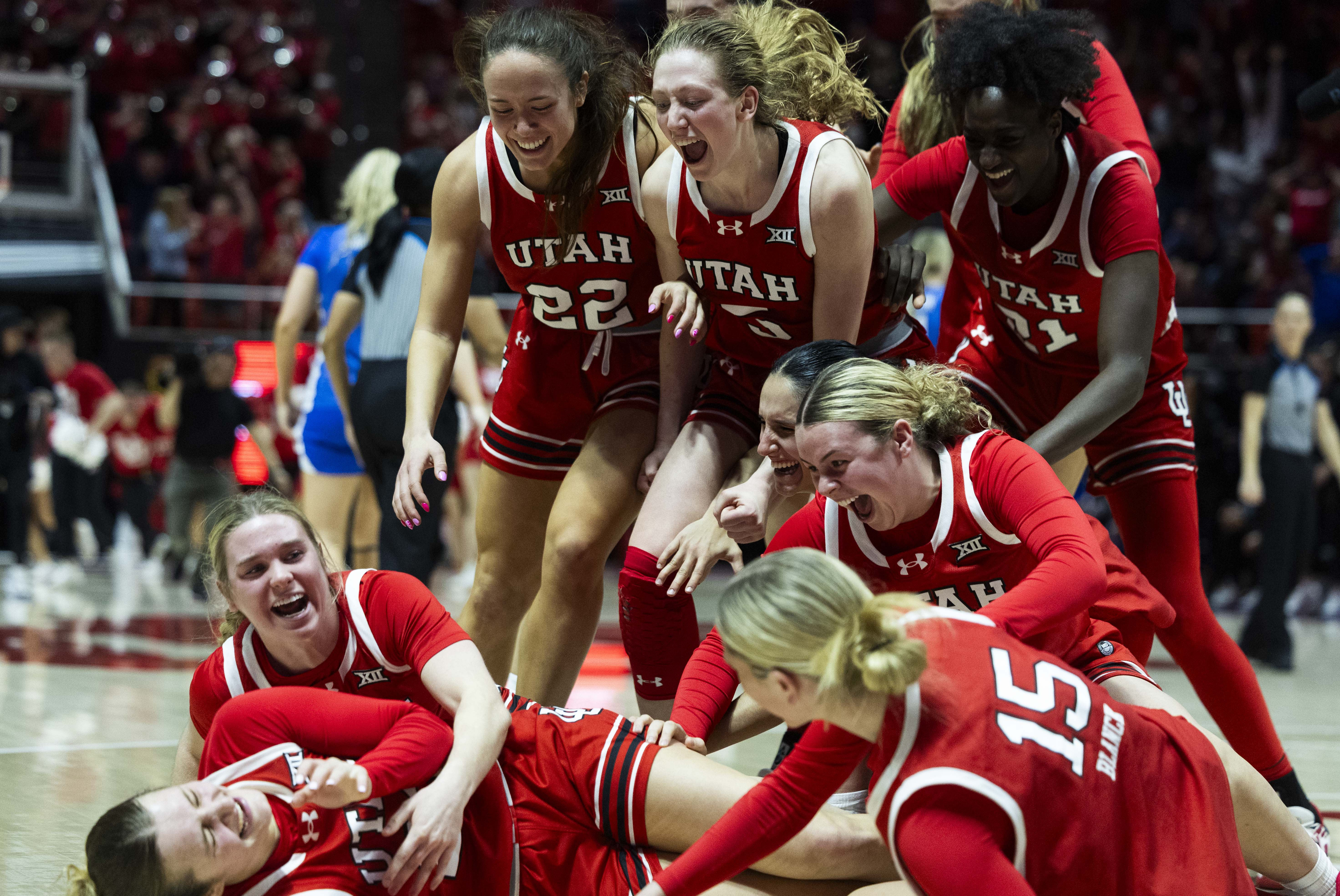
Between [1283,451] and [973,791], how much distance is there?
5716 mm

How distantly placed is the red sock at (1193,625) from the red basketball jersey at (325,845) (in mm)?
1684

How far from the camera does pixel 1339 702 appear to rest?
17.8 feet

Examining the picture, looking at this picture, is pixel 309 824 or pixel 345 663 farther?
pixel 345 663

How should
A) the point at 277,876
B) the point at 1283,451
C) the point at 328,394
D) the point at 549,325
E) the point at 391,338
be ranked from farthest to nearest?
the point at 1283,451 → the point at 328,394 → the point at 391,338 → the point at 549,325 → the point at 277,876

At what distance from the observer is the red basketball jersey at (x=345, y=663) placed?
2.59 meters

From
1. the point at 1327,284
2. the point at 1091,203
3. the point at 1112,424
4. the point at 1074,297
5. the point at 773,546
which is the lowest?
the point at 1327,284

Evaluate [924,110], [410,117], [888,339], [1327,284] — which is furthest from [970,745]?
[410,117]

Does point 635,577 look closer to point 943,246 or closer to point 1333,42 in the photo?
point 943,246

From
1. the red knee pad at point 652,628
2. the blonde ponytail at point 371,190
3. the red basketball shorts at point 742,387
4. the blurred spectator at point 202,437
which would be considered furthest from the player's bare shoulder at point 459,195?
the blurred spectator at point 202,437

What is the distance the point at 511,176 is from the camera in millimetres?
3166

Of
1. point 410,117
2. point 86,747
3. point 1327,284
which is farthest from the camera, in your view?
point 410,117

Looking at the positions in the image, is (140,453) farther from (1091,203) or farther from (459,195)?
(1091,203)

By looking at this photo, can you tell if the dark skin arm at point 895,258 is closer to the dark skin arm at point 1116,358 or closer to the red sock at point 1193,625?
the dark skin arm at point 1116,358

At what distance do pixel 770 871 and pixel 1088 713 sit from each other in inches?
30.9
